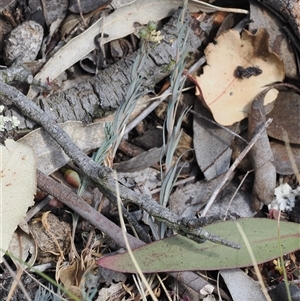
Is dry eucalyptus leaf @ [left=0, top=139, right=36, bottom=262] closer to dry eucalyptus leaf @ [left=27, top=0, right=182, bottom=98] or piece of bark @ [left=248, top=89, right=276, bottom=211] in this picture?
dry eucalyptus leaf @ [left=27, top=0, right=182, bottom=98]

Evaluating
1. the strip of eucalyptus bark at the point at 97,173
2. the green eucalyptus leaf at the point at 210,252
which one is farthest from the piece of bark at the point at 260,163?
the strip of eucalyptus bark at the point at 97,173

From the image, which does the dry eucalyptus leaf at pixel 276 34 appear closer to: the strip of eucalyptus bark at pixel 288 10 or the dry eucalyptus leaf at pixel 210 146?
the strip of eucalyptus bark at pixel 288 10

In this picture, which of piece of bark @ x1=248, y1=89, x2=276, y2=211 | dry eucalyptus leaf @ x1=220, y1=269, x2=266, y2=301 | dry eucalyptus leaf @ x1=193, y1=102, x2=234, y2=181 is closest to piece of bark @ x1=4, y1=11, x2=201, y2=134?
dry eucalyptus leaf @ x1=193, y1=102, x2=234, y2=181

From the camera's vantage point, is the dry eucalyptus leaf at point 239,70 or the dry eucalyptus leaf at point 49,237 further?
the dry eucalyptus leaf at point 239,70

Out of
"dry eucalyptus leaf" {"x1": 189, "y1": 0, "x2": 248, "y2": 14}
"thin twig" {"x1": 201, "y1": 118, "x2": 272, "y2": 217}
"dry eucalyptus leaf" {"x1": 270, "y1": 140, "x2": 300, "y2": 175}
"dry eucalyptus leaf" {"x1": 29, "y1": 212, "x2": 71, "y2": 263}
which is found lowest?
"dry eucalyptus leaf" {"x1": 270, "y1": 140, "x2": 300, "y2": 175}

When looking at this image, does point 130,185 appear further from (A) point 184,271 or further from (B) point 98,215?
(A) point 184,271

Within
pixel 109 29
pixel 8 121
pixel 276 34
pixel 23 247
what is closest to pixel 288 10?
pixel 276 34
